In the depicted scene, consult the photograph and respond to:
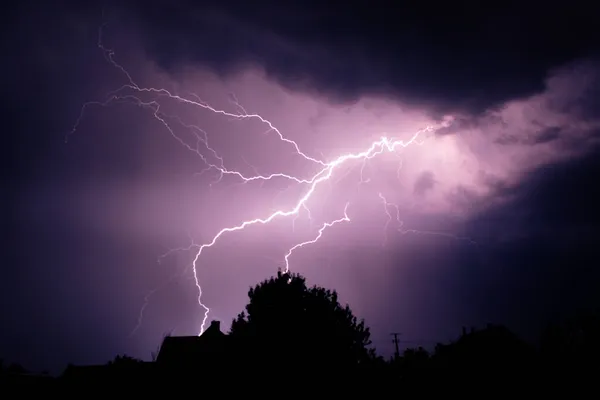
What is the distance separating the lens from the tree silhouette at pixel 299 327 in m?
14.0

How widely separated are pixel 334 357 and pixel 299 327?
1.61 m

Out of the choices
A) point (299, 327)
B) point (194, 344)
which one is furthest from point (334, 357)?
point (194, 344)

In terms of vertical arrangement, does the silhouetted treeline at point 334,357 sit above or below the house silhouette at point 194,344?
below

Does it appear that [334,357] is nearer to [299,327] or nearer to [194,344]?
[299,327]

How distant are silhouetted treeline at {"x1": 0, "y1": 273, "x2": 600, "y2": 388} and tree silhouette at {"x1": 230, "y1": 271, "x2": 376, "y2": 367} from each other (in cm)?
3

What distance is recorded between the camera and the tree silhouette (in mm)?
14016

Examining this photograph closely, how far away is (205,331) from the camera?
30141 mm

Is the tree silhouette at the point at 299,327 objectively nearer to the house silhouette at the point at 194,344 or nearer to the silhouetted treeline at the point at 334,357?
the silhouetted treeline at the point at 334,357

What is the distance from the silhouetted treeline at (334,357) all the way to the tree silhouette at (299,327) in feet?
0.11

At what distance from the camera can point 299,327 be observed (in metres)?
15.0

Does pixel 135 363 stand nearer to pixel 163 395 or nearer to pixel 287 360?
pixel 163 395

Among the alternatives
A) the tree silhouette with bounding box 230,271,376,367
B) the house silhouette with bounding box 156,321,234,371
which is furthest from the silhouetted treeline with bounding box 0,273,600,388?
the house silhouette with bounding box 156,321,234,371

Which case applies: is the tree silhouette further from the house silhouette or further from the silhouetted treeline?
the house silhouette

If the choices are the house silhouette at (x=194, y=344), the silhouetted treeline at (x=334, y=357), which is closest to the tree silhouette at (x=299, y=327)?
the silhouetted treeline at (x=334, y=357)
